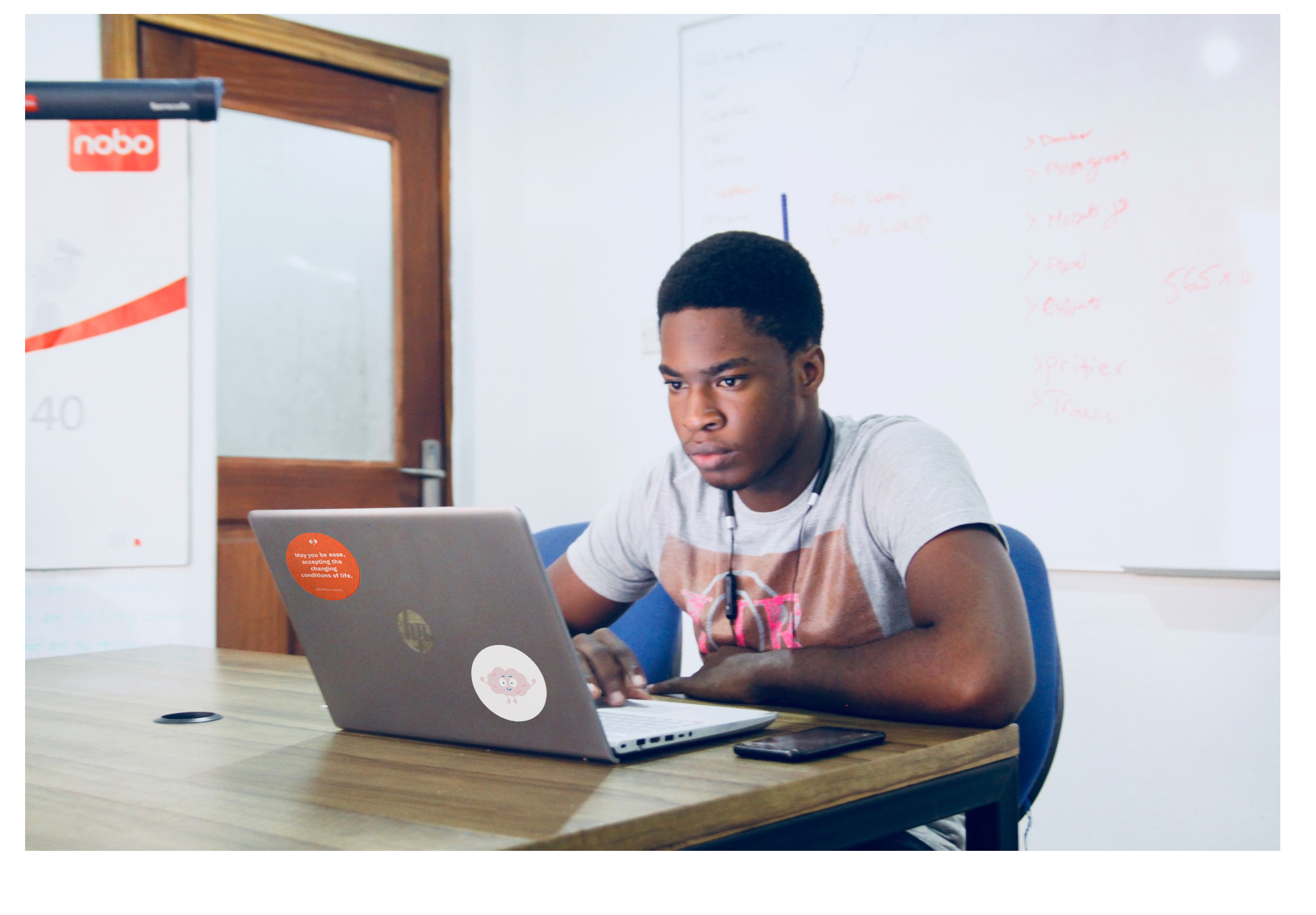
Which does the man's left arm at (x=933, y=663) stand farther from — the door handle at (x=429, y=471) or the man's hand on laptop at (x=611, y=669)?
the door handle at (x=429, y=471)

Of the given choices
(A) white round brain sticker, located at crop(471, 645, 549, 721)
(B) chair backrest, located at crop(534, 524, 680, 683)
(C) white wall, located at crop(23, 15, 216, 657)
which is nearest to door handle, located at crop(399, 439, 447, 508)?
(C) white wall, located at crop(23, 15, 216, 657)

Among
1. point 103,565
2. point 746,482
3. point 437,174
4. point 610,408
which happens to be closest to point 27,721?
point 746,482

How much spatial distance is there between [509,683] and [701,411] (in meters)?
0.55

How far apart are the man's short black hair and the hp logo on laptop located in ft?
1.93

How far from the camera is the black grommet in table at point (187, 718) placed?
3.58 feet

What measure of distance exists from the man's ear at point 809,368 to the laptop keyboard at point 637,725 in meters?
0.52

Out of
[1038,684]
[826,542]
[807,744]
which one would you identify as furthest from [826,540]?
[807,744]

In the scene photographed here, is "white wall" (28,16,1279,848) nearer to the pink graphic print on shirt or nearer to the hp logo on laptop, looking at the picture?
the pink graphic print on shirt

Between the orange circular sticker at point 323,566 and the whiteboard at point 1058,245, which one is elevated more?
the whiteboard at point 1058,245

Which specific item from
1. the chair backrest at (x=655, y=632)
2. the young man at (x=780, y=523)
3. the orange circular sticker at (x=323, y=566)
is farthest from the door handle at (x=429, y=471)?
the orange circular sticker at (x=323, y=566)

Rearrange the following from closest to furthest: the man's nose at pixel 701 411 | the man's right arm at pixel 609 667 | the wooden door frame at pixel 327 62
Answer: the man's right arm at pixel 609 667
the man's nose at pixel 701 411
the wooden door frame at pixel 327 62

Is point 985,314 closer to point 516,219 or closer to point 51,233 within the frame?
point 516,219
